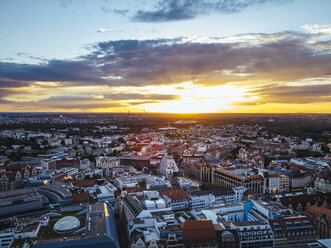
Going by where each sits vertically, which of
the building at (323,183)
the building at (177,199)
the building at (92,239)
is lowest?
the building at (323,183)

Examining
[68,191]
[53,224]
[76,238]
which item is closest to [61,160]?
[68,191]

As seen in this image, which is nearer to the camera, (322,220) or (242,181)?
(322,220)

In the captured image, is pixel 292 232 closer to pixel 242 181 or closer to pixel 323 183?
pixel 242 181

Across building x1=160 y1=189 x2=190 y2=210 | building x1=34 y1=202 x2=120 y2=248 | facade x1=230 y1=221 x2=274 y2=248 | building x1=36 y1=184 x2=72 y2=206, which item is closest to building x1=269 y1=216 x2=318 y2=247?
facade x1=230 y1=221 x2=274 y2=248

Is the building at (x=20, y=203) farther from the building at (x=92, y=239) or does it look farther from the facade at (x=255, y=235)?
the facade at (x=255, y=235)

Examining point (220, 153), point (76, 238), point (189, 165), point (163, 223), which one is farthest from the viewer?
point (220, 153)

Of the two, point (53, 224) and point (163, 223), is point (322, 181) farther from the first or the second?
point (53, 224)

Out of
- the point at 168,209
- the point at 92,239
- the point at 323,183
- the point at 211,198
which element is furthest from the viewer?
the point at 323,183

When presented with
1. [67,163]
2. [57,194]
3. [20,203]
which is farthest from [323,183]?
[67,163]

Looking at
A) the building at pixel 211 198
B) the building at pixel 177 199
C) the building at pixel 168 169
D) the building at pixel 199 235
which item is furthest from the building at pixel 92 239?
the building at pixel 168 169

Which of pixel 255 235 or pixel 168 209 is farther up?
pixel 168 209

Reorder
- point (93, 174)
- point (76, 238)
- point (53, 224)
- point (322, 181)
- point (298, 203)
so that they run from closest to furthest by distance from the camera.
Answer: point (76, 238)
point (53, 224)
point (298, 203)
point (322, 181)
point (93, 174)
